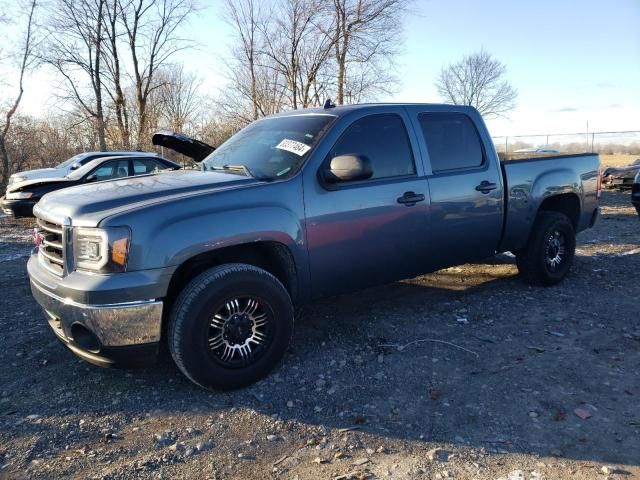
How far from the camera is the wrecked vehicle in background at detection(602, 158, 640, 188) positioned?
52.0 ft

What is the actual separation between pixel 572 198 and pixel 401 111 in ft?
8.74

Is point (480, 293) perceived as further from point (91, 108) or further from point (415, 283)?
point (91, 108)

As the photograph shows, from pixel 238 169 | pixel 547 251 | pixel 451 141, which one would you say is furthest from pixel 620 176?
pixel 238 169

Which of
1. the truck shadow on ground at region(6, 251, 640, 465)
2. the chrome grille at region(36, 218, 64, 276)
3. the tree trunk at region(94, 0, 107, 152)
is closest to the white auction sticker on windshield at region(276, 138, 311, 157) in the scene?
the truck shadow on ground at region(6, 251, 640, 465)

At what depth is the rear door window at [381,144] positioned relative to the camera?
397cm

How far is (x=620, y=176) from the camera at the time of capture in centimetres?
1622

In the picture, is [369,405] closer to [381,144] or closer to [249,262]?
[249,262]

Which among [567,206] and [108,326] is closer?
[108,326]

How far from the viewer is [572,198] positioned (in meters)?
5.76

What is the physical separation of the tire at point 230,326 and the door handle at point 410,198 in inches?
50.5

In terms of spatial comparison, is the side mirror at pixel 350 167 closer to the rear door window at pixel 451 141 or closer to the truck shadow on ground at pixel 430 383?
the rear door window at pixel 451 141

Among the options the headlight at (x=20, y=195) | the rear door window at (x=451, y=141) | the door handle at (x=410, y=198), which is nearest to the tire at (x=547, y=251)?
the rear door window at (x=451, y=141)

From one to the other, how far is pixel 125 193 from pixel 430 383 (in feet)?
7.94

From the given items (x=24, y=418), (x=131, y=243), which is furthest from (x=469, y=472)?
(x=24, y=418)
